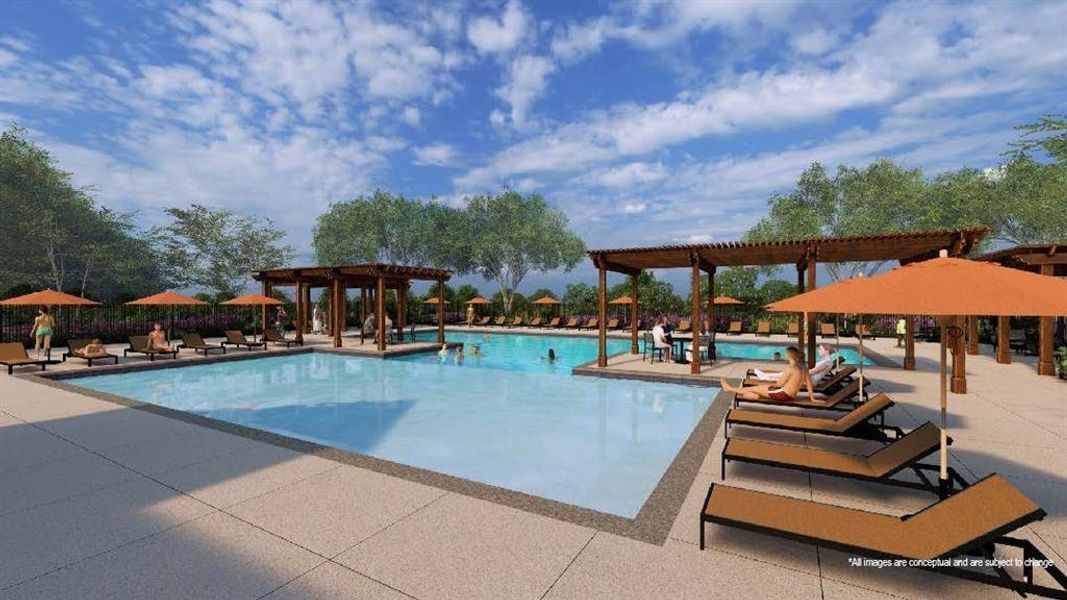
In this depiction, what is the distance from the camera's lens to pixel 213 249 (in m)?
42.0

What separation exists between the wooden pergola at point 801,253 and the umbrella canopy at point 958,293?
23.6 ft

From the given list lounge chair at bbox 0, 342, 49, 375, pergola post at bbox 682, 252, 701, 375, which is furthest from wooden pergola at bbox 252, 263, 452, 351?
pergola post at bbox 682, 252, 701, 375

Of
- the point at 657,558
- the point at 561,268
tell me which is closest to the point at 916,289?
the point at 657,558

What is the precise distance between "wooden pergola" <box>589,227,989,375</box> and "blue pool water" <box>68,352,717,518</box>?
9.93 ft

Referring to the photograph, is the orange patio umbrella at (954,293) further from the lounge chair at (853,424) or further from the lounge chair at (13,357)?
the lounge chair at (13,357)

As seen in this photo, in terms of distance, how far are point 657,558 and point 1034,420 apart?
7.70 m

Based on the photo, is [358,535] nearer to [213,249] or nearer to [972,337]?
[972,337]

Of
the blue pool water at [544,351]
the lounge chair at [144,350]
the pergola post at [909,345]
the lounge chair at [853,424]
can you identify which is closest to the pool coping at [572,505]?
the lounge chair at [853,424]

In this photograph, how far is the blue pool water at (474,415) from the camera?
6.31m

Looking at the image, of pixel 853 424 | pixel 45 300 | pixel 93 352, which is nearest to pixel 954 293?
pixel 853 424

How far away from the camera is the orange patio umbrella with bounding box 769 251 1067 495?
3.05m

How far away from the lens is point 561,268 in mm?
43812

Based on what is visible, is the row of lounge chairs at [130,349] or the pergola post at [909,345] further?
the row of lounge chairs at [130,349]

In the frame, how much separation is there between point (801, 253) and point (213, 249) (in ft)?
156
